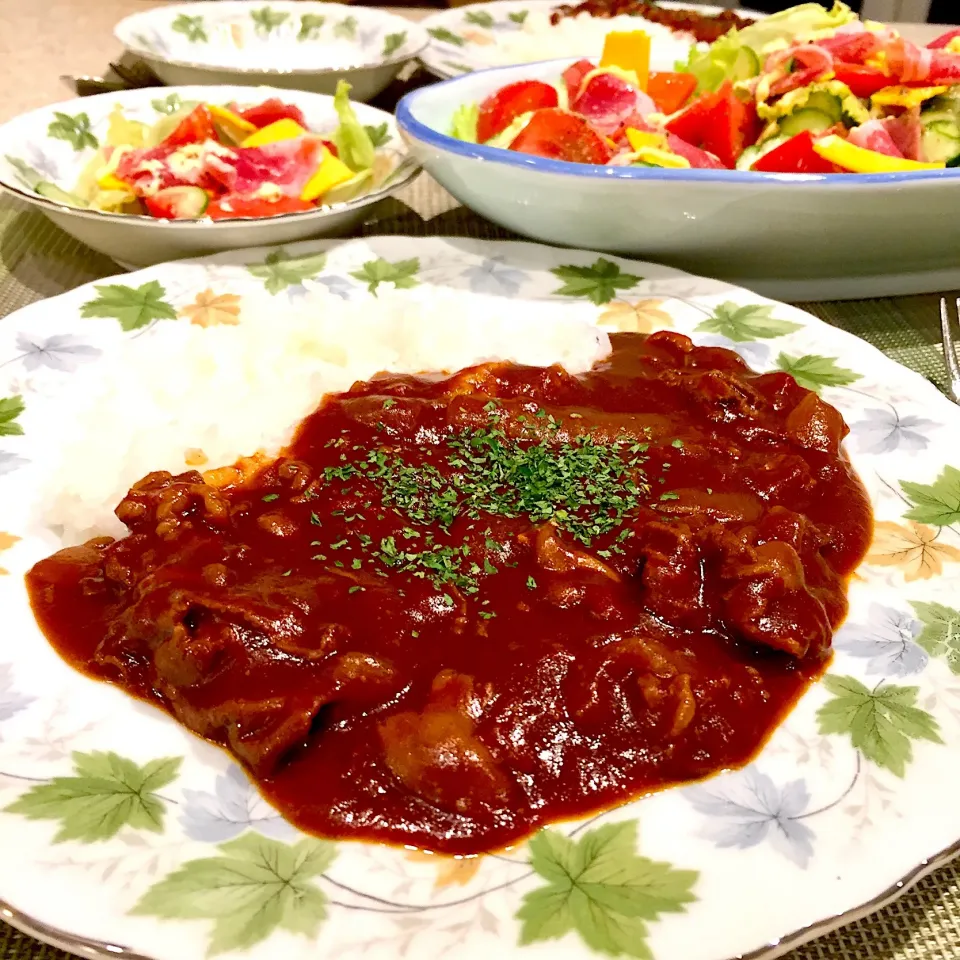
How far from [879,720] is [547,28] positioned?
241 inches

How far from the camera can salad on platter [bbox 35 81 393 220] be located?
4.12m

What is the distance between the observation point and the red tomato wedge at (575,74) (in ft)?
16.1

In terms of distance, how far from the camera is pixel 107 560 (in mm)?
2539

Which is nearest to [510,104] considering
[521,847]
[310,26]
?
[310,26]

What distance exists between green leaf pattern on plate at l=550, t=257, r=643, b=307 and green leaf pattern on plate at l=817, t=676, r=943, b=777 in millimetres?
2157

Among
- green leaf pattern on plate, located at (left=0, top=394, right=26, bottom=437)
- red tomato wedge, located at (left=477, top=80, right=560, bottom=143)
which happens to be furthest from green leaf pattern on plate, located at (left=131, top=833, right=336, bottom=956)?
A: red tomato wedge, located at (left=477, top=80, right=560, bottom=143)

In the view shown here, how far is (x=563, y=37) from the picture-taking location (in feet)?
21.5

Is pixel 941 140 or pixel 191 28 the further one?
pixel 191 28

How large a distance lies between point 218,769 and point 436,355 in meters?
2.01

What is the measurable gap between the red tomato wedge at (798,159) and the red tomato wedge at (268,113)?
2618 millimetres

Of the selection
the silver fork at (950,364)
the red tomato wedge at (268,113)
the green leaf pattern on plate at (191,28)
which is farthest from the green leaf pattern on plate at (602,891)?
the green leaf pattern on plate at (191,28)

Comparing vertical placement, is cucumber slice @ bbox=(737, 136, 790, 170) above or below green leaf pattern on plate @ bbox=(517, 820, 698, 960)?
above

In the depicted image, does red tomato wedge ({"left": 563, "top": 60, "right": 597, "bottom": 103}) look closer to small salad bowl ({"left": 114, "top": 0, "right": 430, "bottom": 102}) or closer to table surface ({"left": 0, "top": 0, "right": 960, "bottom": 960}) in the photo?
A: table surface ({"left": 0, "top": 0, "right": 960, "bottom": 960})

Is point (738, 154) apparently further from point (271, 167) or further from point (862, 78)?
point (271, 167)
